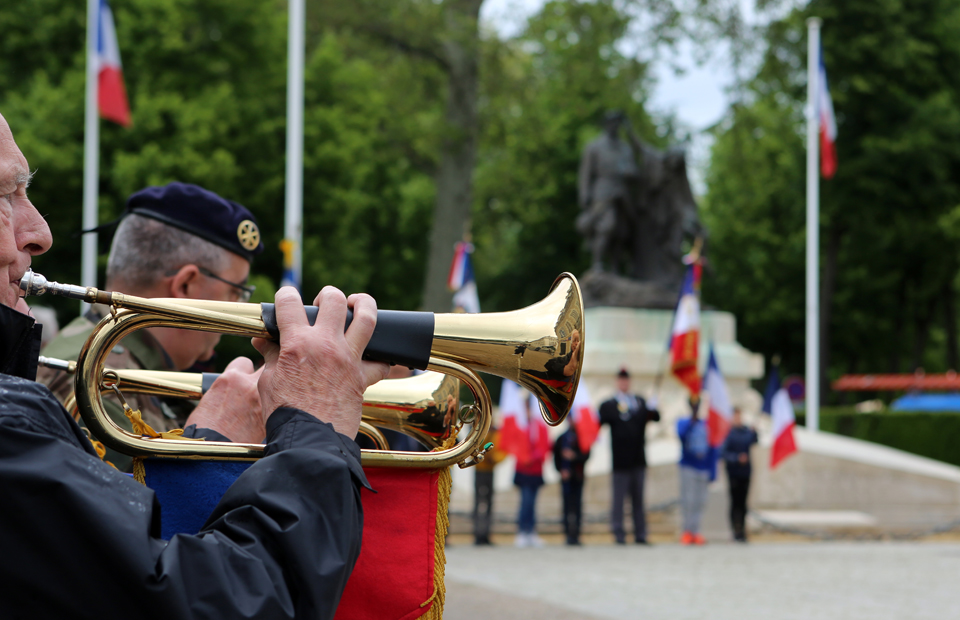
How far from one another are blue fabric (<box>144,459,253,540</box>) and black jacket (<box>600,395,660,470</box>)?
11.6m

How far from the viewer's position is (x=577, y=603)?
25.5ft

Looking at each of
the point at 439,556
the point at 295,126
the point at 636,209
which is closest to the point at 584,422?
the point at 295,126

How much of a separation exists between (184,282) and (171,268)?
0.06m

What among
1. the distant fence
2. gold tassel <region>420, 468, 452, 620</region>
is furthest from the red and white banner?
gold tassel <region>420, 468, 452, 620</region>

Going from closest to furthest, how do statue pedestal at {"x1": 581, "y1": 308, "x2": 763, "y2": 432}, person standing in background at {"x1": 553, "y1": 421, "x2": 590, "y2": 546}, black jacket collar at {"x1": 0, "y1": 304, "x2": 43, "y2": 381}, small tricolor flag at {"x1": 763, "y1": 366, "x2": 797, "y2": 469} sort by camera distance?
black jacket collar at {"x1": 0, "y1": 304, "x2": 43, "y2": 381} → person standing in background at {"x1": 553, "y1": 421, "x2": 590, "y2": 546} → small tricolor flag at {"x1": 763, "y1": 366, "x2": 797, "y2": 469} → statue pedestal at {"x1": 581, "y1": 308, "x2": 763, "y2": 432}

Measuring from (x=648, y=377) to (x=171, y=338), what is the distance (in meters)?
14.8

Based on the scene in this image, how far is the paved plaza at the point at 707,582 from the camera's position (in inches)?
291

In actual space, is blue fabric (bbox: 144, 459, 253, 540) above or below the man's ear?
below

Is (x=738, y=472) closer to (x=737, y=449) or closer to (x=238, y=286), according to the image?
(x=737, y=449)

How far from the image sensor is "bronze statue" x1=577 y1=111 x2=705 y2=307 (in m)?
18.9

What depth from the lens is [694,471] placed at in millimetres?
13250

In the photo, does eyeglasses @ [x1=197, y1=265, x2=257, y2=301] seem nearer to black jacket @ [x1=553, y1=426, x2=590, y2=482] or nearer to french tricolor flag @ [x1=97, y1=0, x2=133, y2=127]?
black jacket @ [x1=553, y1=426, x2=590, y2=482]

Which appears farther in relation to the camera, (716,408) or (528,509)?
(716,408)

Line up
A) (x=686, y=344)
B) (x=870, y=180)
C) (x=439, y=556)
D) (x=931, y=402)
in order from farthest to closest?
(x=931, y=402), (x=870, y=180), (x=686, y=344), (x=439, y=556)
